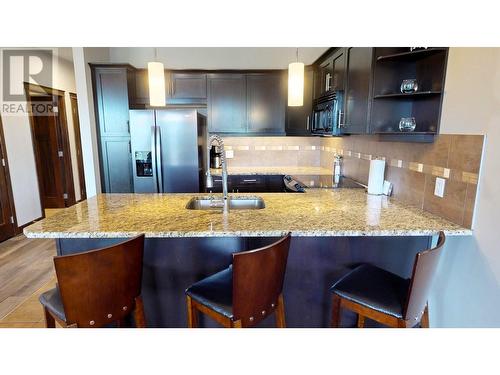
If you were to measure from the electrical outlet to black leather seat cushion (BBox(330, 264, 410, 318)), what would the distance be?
617 mm

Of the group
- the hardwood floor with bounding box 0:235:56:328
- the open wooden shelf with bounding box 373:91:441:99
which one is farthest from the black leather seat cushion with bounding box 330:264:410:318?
the hardwood floor with bounding box 0:235:56:328

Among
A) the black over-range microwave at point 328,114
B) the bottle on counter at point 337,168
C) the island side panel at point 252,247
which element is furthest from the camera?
the bottle on counter at point 337,168

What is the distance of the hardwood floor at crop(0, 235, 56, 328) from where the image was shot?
220 centimetres

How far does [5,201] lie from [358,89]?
4292mm

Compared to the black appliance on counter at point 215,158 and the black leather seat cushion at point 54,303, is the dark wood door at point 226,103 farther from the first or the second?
the black leather seat cushion at point 54,303

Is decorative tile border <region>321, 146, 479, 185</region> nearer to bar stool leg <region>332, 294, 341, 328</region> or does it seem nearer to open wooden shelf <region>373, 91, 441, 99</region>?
open wooden shelf <region>373, 91, 441, 99</region>

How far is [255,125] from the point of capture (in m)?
3.93

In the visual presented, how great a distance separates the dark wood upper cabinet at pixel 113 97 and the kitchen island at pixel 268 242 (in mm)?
2203

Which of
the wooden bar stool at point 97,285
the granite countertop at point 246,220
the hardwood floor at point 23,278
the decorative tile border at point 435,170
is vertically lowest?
the hardwood floor at point 23,278

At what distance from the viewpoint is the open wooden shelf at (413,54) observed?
5.46ft

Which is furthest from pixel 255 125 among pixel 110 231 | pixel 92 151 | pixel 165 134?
pixel 110 231

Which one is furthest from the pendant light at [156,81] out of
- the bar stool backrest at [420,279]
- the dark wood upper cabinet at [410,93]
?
the bar stool backrest at [420,279]

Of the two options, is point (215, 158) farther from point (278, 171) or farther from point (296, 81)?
point (296, 81)
